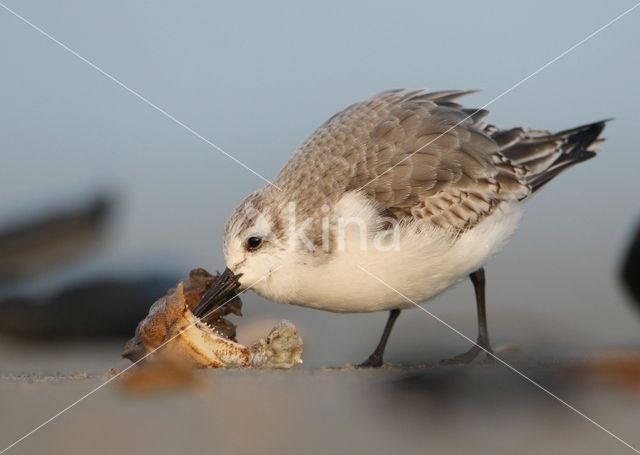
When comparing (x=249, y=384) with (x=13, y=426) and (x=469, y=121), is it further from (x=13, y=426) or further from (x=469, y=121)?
(x=469, y=121)

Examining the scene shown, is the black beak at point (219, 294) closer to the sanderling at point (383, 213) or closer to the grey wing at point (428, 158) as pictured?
the sanderling at point (383, 213)

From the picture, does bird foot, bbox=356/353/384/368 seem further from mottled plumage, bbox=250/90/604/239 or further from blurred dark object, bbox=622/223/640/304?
blurred dark object, bbox=622/223/640/304

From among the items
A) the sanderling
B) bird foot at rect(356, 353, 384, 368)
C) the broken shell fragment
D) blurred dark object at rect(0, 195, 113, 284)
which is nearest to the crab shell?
the broken shell fragment

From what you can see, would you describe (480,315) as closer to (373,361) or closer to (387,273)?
(373,361)

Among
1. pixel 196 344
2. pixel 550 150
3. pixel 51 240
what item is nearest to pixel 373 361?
pixel 196 344

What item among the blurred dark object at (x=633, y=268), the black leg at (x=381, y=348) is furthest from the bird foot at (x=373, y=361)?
the blurred dark object at (x=633, y=268)

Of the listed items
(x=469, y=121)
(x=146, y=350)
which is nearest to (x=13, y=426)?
(x=146, y=350)
